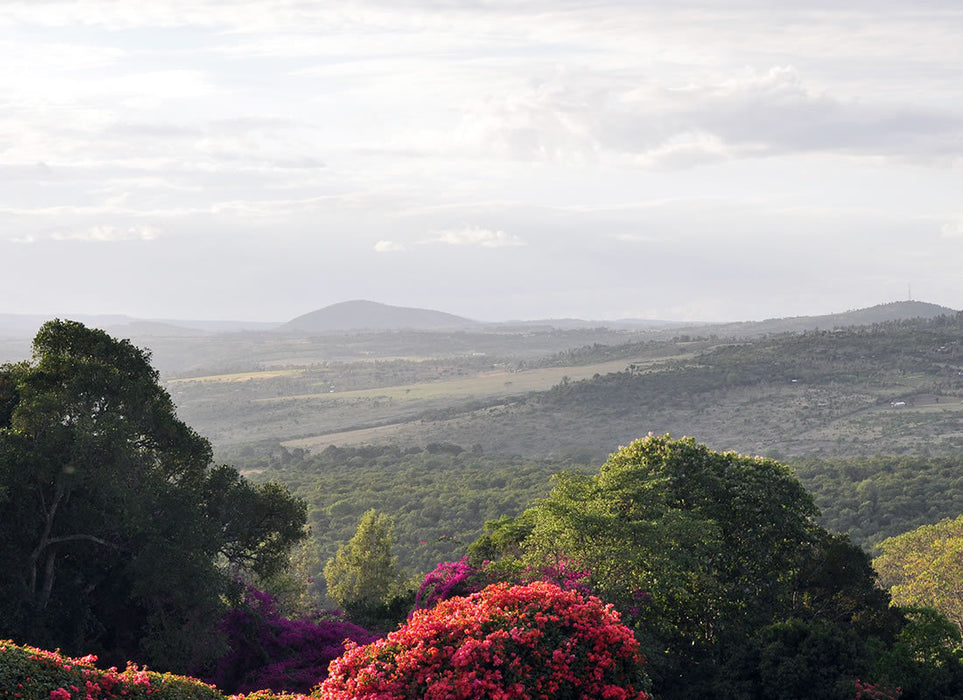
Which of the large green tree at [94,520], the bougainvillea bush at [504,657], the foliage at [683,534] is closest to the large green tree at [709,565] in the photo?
the foliage at [683,534]

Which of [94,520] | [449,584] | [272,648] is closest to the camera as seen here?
[94,520]

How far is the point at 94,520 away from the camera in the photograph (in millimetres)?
23469

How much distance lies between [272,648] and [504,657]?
13464 mm

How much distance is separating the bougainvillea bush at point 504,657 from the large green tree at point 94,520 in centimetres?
890

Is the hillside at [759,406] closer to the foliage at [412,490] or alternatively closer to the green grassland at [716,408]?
the green grassland at [716,408]

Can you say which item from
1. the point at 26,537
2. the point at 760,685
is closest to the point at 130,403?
the point at 26,537

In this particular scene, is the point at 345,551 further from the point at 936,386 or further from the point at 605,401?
the point at 936,386

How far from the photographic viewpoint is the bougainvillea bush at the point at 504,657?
15.3 m

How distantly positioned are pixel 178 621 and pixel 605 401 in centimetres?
11374

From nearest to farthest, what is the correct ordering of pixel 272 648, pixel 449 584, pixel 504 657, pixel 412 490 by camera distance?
pixel 504 657
pixel 272 648
pixel 449 584
pixel 412 490

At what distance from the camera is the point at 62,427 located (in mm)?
23125

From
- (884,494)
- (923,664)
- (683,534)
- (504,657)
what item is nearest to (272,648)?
(683,534)

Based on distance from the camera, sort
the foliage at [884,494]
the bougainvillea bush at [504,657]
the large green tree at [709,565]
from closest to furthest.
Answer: the bougainvillea bush at [504,657] → the large green tree at [709,565] → the foliage at [884,494]

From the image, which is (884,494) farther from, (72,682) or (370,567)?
(72,682)
